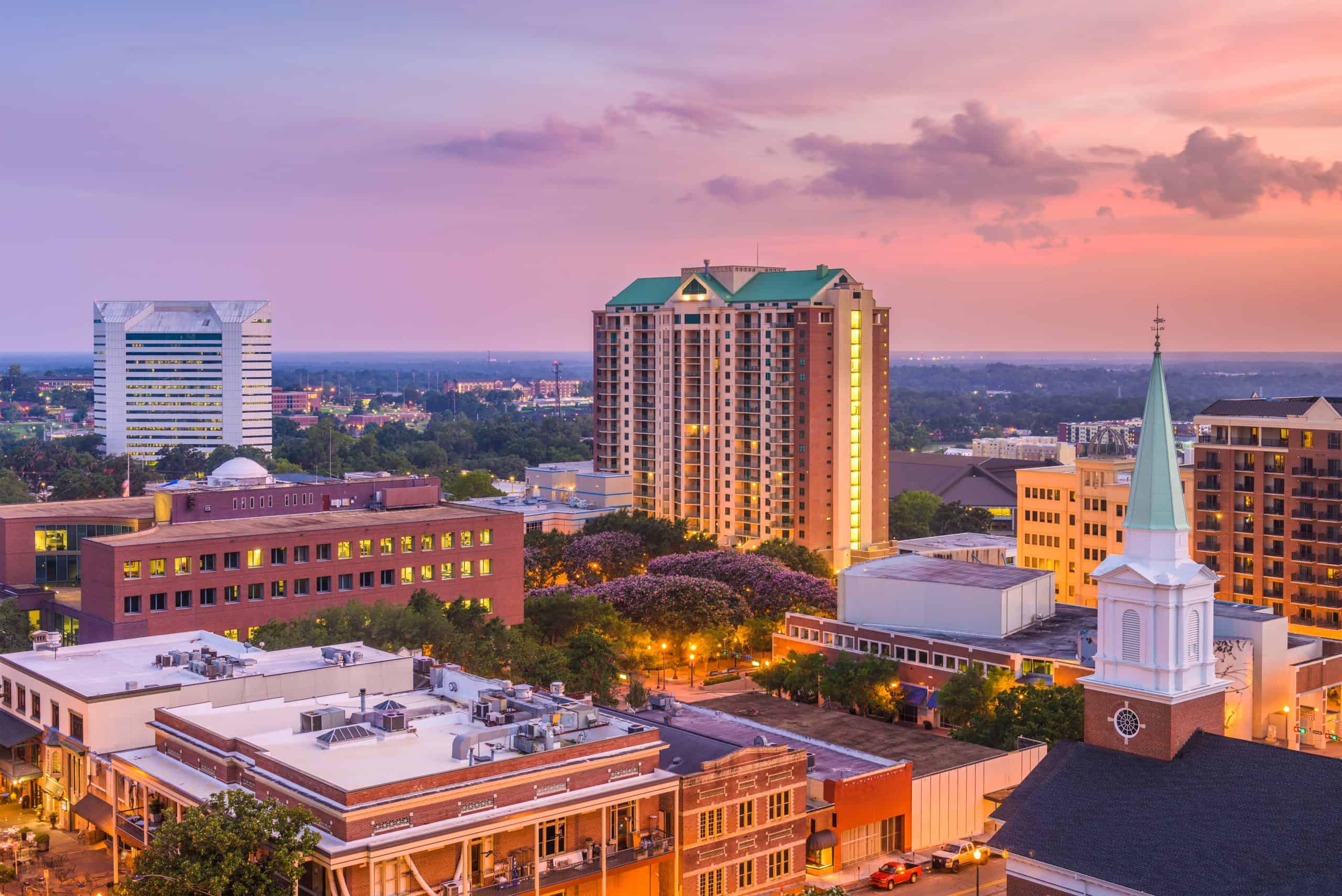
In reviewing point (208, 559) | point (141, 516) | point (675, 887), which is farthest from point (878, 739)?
point (141, 516)

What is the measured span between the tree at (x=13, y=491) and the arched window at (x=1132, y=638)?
151619mm

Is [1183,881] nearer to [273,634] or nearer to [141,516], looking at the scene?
[273,634]

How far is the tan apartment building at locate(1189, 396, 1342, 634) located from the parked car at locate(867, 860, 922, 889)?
61578 mm

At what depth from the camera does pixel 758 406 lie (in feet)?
499

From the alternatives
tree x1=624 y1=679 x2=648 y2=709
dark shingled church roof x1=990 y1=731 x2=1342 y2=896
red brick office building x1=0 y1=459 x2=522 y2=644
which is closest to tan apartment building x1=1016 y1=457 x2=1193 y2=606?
tree x1=624 y1=679 x2=648 y2=709

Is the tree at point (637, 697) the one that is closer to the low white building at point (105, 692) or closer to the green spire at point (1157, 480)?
the low white building at point (105, 692)

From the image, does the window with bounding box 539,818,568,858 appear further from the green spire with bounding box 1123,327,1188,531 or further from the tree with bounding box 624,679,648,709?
the tree with bounding box 624,679,648,709

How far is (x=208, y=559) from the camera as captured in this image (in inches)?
3595

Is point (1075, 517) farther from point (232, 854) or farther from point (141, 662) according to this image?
point (232, 854)

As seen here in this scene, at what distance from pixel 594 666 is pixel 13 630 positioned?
37.6 metres

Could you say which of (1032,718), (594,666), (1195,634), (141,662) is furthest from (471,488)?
(1195,634)

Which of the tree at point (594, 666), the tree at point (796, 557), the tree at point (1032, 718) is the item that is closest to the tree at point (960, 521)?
the tree at point (796, 557)

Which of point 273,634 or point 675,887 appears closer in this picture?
point 675,887

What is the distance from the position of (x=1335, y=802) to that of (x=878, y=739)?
3293 centimetres
